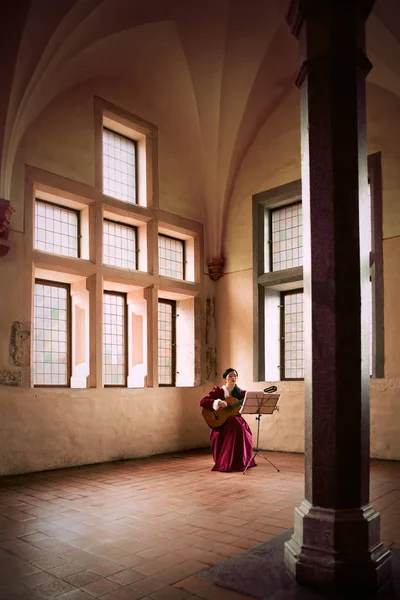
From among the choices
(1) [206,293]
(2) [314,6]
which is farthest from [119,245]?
(2) [314,6]

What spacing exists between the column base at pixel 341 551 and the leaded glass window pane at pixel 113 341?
20.2 feet

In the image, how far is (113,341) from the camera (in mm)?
9297

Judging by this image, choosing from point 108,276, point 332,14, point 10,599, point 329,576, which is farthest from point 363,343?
point 108,276

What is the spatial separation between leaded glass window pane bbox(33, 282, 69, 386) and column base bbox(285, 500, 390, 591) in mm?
5731

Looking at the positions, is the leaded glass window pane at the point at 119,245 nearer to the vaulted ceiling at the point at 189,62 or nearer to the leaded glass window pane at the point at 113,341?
the leaded glass window pane at the point at 113,341

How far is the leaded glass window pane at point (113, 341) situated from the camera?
360 inches

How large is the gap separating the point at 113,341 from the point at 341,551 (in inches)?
260

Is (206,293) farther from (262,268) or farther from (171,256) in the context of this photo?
(262,268)

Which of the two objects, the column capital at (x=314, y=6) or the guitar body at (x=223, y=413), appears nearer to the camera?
the column capital at (x=314, y=6)

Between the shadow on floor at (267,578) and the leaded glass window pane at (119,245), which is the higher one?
the leaded glass window pane at (119,245)

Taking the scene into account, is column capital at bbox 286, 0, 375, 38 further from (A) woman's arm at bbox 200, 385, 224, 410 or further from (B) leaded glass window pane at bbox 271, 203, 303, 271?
(B) leaded glass window pane at bbox 271, 203, 303, 271

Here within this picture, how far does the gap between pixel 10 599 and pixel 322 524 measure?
6.42ft

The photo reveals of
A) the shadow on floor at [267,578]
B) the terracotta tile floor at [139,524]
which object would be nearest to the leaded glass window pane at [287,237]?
the terracotta tile floor at [139,524]

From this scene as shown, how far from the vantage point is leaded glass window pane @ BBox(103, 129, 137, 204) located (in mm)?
9508
